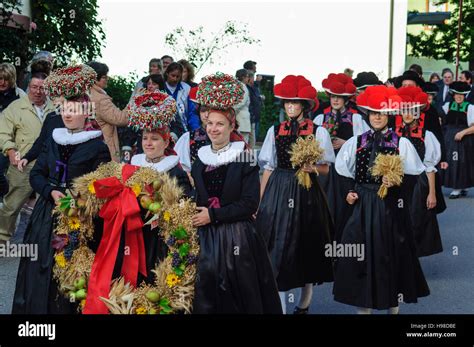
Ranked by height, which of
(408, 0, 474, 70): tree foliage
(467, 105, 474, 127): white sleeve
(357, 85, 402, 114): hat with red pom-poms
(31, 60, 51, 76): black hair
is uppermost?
(408, 0, 474, 70): tree foliage

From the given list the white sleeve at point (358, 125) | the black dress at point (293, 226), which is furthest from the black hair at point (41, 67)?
the white sleeve at point (358, 125)

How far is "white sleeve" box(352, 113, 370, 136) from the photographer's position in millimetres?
10695

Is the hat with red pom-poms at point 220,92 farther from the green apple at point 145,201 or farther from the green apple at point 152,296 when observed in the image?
the green apple at point 152,296

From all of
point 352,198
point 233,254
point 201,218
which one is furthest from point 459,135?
point 201,218

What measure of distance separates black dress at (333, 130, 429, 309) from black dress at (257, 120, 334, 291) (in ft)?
2.12

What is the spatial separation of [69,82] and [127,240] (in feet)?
4.91

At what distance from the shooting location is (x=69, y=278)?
5758 millimetres

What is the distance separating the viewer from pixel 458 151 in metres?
16.2

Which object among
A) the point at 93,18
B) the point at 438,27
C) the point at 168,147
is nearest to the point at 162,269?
the point at 168,147

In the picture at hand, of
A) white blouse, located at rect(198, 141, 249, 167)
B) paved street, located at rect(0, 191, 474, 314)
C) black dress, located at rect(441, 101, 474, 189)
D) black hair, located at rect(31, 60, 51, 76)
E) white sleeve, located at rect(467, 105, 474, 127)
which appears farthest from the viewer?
black dress, located at rect(441, 101, 474, 189)

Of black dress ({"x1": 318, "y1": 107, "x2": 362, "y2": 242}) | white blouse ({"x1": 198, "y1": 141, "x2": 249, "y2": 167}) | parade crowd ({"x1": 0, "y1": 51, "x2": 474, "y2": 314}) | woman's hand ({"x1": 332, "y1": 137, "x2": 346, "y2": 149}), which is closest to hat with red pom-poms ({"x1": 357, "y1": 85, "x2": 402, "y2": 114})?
parade crowd ({"x1": 0, "y1": 51, "x2": 474, "y2": 314})

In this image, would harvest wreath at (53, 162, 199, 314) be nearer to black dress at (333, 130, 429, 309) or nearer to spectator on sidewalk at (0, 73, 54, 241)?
black dress at (333, 130, 429, 309)

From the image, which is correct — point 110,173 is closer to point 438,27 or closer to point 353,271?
point 353,271

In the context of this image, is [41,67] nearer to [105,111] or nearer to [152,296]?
[105,111]
